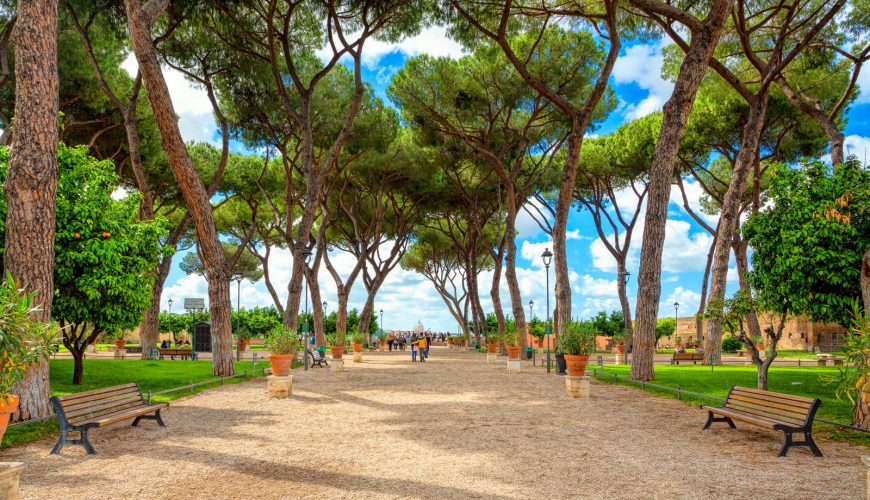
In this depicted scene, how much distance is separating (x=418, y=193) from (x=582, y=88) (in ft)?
35.5

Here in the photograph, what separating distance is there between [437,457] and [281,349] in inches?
287

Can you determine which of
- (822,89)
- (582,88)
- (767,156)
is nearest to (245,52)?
(582,88)

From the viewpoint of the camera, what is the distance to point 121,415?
271 inches

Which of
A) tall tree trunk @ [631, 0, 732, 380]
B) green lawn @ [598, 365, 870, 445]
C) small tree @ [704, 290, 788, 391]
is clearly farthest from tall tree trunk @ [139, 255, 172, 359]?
small tree @ [704, 290, 788, 391]

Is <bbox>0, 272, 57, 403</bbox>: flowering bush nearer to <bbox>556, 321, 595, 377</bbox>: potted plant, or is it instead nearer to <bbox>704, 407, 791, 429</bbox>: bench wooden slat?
<bbox>704, 407, 791, 429</bbox>: bench wooden slat

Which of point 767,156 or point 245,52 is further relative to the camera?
point 767,156

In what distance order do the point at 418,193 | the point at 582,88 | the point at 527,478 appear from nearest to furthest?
the point at 527,478, the point at 582,88, the point at 418,193

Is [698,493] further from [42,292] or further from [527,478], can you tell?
[42,292]

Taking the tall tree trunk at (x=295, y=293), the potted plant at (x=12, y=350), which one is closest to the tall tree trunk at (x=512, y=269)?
the tall tree trunk at (x=295, y=293)

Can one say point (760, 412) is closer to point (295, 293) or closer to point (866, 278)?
point (866, 278)

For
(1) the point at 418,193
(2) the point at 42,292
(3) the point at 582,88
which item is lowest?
(2) the point at 42,292

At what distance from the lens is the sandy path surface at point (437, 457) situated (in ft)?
16.1

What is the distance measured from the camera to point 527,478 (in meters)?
5.20

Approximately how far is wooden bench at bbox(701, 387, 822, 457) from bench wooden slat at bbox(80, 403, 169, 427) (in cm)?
733
